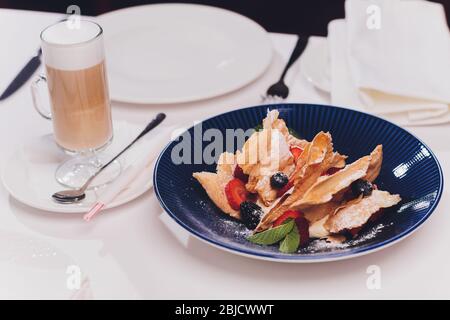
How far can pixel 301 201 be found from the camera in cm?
95

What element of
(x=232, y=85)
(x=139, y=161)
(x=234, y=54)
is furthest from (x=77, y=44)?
(x=234, y=54)

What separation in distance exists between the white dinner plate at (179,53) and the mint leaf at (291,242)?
486 millimetres

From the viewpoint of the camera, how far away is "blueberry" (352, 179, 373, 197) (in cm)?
97

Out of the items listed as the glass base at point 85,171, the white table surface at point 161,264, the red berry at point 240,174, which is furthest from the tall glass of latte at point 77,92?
the red berry at point 240,174

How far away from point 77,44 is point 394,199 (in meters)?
0.56

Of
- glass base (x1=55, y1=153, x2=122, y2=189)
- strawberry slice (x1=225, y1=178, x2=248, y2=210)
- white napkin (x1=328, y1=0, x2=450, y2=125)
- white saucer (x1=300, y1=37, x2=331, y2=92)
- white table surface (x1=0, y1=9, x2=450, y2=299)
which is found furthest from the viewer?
white saucer (x1=300, y1=37, x2=331, y2=92)

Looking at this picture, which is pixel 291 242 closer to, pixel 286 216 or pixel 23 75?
pixel 286 216

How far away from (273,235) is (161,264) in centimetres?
17

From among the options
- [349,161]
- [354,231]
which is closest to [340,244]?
[354,231]

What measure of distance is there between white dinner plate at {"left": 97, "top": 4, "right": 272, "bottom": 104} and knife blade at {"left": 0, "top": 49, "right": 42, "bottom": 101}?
162mm

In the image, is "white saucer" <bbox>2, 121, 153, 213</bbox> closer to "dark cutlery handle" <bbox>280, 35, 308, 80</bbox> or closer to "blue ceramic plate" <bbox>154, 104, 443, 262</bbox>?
"blue ceramic plate" <bbox>154, 104, 443, 262</bbox>

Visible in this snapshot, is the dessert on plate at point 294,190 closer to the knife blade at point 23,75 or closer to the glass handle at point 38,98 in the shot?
the glass handle at point 38,98

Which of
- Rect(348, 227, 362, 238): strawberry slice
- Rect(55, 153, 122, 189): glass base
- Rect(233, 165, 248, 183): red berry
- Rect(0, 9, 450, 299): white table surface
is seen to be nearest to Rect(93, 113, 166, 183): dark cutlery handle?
Rect(55, 153, 122, 189): glass base
